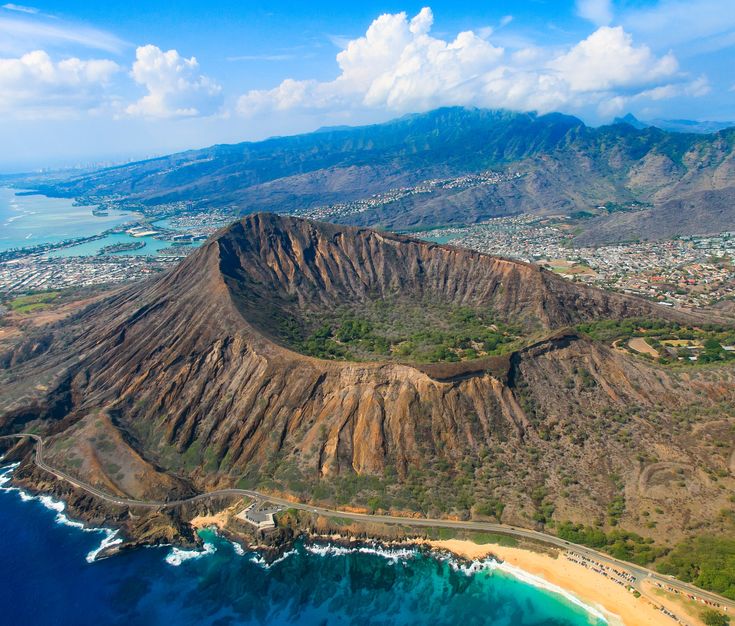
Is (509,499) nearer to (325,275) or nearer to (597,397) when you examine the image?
(597,397)

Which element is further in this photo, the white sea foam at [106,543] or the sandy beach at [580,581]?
the white sea foam at [106,543]

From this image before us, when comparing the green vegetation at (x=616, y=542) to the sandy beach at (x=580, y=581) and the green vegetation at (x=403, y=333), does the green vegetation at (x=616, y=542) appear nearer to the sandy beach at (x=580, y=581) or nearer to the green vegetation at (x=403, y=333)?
the sandy beach at (x=580, y=581)

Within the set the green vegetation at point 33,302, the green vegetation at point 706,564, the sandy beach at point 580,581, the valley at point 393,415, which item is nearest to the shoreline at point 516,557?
the sandy beach at point 580,581

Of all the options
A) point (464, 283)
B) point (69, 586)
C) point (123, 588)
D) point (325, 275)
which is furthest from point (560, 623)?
point (325, 275)

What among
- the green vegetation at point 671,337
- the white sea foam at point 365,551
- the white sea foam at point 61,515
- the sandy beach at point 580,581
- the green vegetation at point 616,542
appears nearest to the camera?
the sandy beach at point 580,581

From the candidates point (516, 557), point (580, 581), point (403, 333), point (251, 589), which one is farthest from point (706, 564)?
point (403, 333)
